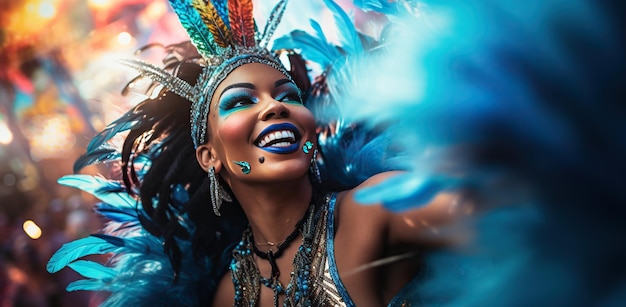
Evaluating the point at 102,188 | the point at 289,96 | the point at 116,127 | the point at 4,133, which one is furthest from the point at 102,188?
the point at 4,133

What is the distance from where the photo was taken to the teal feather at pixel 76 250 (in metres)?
1.84

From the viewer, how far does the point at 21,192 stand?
545 centimetres

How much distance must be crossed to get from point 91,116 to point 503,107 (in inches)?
203

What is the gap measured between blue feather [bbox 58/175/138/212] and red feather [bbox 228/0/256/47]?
2.38 feet

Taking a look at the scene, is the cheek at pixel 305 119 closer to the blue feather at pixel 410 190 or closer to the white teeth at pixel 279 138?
the white teeth at pixel 279 138

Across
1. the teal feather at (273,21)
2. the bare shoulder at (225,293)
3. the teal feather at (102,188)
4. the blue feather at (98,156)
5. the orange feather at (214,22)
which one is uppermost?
the orange feather at (214,22)

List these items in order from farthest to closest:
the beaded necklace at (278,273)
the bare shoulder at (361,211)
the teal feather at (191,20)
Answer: the teal feather at (191,20) → the beaded necklace at (278,273) → the bare shoulder at (361,211)

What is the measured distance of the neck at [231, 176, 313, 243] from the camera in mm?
1633

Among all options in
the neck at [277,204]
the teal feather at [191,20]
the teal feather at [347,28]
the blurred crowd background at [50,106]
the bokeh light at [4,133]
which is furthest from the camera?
the bokeh light at [4,133]

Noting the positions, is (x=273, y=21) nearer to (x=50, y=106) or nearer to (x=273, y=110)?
(x=273, y=110)

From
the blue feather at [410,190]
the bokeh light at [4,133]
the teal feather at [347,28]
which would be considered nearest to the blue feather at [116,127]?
the teal feather at [347,28]

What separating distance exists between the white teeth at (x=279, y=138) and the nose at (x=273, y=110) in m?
0.05

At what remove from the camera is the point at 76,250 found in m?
1.87

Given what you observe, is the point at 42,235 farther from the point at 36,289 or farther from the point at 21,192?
the point at 21,192
